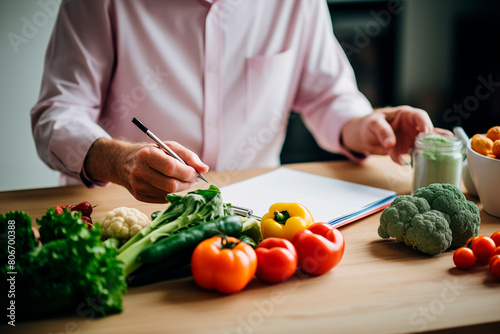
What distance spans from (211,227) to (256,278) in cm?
13

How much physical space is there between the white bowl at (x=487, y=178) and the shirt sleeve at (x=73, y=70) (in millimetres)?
1103

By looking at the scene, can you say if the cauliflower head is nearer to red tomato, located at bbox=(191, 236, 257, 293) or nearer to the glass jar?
red tomato, located at bbox=(191, 236, 257, 293)

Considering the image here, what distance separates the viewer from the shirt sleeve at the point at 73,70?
1483 millimetres

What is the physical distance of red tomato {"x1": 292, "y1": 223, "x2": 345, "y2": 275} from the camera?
896 millimetres

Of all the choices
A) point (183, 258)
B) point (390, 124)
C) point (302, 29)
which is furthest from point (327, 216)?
point (302, 29)

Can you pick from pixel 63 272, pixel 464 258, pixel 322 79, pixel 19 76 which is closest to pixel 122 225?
pixel 63 272

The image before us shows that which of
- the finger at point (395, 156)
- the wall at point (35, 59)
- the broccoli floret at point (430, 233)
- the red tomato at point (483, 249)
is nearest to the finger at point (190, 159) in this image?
the broccoli floret at point (430, 233)

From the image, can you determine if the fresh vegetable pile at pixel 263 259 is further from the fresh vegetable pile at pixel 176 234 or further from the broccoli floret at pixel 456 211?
the broccoli floret at pixel 456 211

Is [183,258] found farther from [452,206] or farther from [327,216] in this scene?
[452,206]

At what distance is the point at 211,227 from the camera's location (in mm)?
911

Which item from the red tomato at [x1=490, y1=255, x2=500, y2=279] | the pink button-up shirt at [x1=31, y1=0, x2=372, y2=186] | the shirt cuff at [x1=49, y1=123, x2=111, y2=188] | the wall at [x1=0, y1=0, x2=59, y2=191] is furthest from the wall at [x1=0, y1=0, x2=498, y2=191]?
the red tomato at [x1=490, y1=255, x2=500, y2=279]

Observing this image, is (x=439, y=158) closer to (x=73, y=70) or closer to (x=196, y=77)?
(x=196, y=77)

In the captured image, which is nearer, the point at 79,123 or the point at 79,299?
the point at 79,299

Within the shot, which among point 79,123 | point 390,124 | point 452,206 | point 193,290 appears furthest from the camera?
point 390,124
